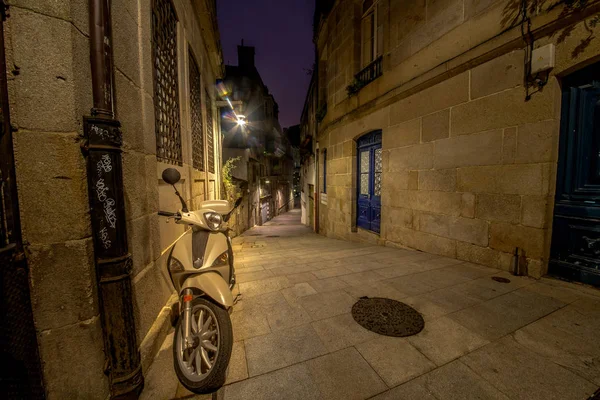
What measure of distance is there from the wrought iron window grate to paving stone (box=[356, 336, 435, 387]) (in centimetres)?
675

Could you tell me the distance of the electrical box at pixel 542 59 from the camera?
3.26m

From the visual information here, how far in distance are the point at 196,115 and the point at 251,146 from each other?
12.5 metres

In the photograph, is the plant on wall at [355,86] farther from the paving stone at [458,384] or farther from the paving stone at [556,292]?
the paving stone at [458,384]

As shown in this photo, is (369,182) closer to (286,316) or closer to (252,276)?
(252,276)

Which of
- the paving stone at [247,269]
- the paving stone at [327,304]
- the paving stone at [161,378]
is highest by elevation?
→ the paving stone at [327,304]

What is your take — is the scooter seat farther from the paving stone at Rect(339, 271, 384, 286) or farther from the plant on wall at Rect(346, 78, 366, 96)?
the plant on wall at Rect(346, 78, 366, 96)

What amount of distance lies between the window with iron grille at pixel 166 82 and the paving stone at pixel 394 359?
350cm

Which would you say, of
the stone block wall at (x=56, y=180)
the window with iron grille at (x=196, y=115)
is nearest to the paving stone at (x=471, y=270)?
the stone block wall at (x=56, y=180)

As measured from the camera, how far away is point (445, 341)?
A: 2.18m

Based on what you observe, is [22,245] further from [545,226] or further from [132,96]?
[545,226]

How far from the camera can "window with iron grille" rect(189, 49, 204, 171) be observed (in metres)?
5.40

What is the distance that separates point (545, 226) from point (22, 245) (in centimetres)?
589

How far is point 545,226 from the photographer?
3.48 metres

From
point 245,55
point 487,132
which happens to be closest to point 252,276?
point 487,132
